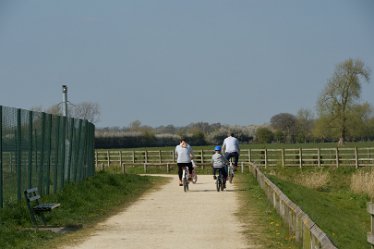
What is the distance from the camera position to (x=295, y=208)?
41.7 feet

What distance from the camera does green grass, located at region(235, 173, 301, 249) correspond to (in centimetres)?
1260

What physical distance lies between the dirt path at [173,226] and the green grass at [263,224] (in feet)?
0.70

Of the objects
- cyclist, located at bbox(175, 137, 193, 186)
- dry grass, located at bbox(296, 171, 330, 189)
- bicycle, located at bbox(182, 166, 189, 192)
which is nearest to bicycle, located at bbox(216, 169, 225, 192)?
bicycle, located at bbox(182, 166, 189, 192)

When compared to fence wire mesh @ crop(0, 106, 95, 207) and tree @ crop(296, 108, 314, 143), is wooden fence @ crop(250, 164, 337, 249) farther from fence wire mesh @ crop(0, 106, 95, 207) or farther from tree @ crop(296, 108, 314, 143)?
tree @ crop(296, 108, 314, 143)

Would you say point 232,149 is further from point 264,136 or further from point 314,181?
point 264,136

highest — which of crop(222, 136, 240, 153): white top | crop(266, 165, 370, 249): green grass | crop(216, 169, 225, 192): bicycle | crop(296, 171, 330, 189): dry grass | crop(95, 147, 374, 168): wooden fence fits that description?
crop(222, 136, 240, 153): white top

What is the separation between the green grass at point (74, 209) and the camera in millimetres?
13219

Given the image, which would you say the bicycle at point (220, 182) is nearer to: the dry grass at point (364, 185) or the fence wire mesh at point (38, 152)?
the fence wire mesh at point (38, 152)

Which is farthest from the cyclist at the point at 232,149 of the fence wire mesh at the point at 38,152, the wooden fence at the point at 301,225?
the wooden fence at the point at 301,225

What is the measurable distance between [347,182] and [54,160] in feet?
78.8

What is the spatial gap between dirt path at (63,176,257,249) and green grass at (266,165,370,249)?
1759 millimetres

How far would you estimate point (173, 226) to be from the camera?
15.0 m

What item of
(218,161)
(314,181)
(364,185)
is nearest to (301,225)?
(218,161)

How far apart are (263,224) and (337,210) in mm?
12029
